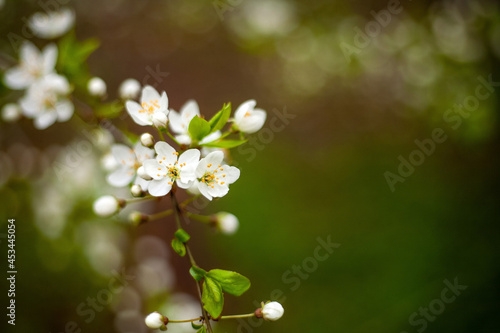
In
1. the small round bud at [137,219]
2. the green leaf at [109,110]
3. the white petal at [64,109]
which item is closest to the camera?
the small round bud at [137,219]

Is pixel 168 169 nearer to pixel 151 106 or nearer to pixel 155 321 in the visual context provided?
pixel 151 106

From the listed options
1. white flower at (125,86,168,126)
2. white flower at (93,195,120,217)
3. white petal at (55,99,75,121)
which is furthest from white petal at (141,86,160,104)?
white petal at (55,99,75,121)

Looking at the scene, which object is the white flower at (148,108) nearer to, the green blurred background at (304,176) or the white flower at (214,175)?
the white flower at (214,175)

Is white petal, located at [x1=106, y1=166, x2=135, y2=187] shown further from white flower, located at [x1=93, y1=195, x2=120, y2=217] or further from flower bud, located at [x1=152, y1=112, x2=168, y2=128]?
flower bud, located at [x1=152, y1=112, x2=168, y2=128]

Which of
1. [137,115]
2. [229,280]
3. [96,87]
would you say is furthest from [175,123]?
[229,280]

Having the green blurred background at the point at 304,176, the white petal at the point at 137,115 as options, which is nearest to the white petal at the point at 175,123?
the white petal at the point at 137,115
